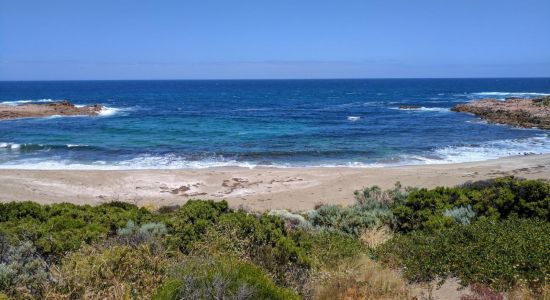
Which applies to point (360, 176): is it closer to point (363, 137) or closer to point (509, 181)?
point (509, 181)

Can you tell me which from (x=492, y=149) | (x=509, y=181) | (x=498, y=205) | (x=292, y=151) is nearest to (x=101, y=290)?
(x=498, y=205)

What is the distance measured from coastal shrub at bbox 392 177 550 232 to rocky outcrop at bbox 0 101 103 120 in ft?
155

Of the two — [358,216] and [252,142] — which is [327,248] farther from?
[252,142]

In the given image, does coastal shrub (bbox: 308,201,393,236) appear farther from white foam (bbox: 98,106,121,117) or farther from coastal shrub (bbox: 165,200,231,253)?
white foam (bbox: 98,106,121,117)

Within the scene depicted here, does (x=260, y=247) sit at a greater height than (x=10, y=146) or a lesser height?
greater

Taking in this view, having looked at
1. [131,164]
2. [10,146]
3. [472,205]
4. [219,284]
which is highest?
[219,284]

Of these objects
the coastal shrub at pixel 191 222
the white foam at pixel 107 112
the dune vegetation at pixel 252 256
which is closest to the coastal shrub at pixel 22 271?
the dune vegetation at pixel 252 256

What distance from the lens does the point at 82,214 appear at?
29.2 feet

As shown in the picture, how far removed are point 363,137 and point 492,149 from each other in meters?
9.13

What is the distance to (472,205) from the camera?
35.1 ft

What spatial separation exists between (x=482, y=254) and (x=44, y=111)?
53.7 meters

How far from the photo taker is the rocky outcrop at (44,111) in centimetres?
4891

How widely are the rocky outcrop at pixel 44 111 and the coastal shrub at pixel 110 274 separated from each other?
48087 millimetres

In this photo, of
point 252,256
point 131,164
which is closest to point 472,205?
point 252,256
